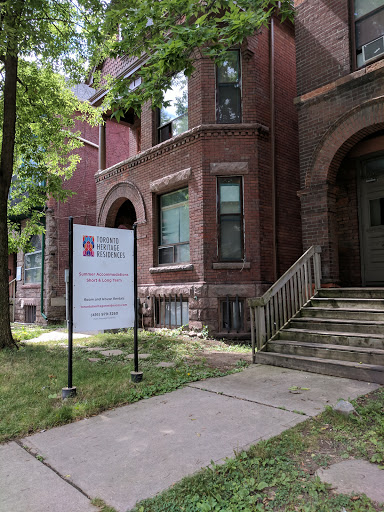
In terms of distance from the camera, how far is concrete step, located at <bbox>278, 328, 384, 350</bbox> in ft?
18.4

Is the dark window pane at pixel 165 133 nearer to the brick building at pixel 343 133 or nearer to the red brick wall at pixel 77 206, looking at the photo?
the brick building at pixel 343 133

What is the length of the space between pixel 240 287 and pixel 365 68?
539 cm

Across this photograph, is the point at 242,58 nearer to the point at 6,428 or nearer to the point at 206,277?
the point at 206,277

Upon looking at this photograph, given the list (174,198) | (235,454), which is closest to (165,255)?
(174,198)

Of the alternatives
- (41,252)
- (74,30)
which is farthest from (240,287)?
(41,252)

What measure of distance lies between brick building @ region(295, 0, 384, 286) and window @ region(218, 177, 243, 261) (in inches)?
69.1

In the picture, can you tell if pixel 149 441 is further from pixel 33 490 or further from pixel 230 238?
pixel 230 238

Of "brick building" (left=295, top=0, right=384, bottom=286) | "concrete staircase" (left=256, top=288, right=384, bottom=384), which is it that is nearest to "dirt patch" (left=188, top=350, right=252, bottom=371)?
"concrete staircase" (left=256, top=288, right=384, bottom=384)

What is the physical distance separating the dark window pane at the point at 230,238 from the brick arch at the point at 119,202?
280cm

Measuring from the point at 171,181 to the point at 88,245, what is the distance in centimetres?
597

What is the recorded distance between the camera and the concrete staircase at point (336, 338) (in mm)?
5301

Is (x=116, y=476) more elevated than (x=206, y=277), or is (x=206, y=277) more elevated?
(x=206, y=277)

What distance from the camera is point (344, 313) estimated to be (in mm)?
6668

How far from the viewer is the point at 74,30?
30.2ft
